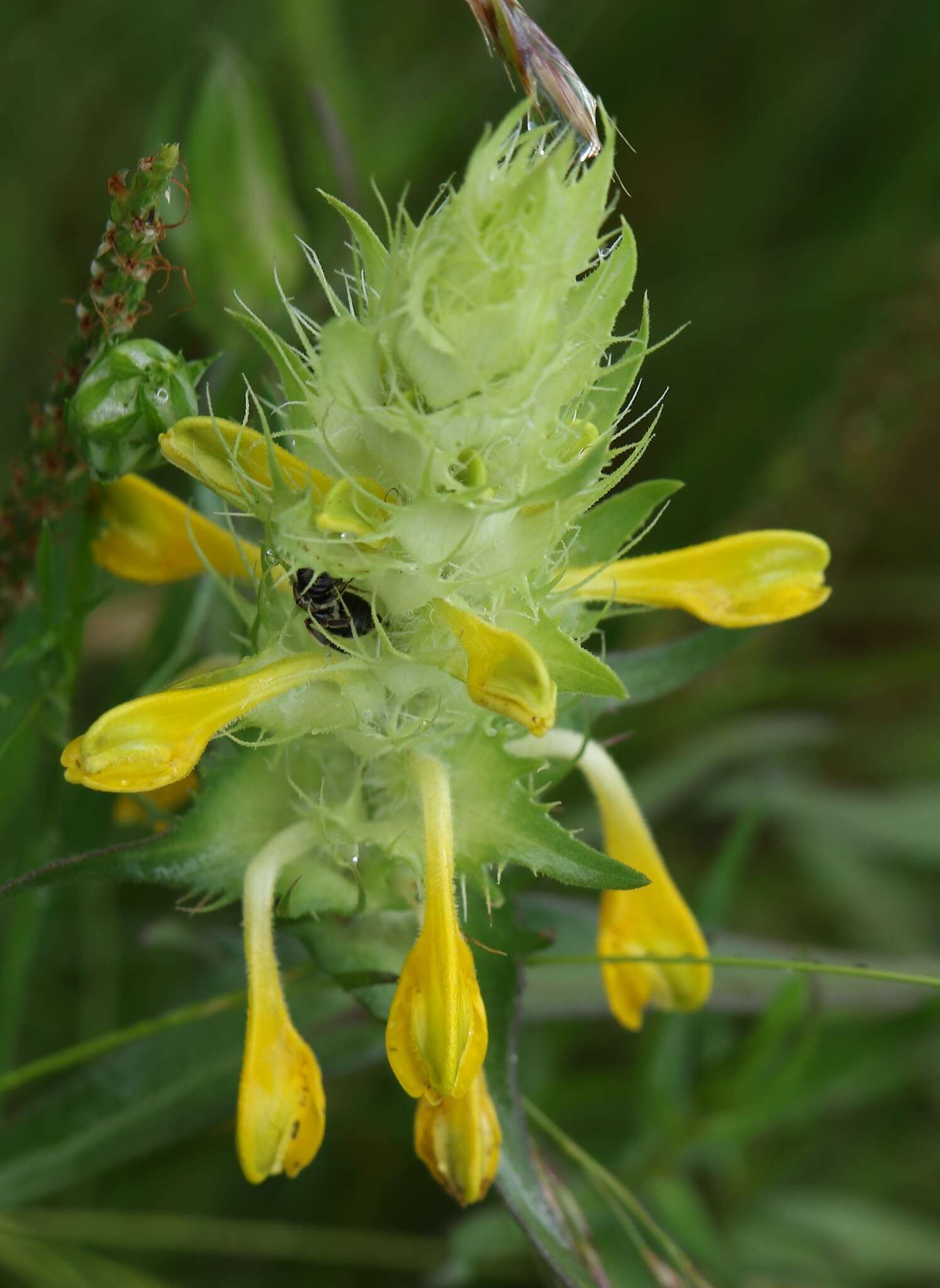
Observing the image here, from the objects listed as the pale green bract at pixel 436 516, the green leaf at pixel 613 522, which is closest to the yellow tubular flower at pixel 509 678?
the pale green bract at pixel 436 516

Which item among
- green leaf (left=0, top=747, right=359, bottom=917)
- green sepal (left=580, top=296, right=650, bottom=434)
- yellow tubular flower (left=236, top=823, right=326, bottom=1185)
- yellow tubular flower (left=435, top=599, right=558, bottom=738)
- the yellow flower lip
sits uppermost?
the yellow flower lip

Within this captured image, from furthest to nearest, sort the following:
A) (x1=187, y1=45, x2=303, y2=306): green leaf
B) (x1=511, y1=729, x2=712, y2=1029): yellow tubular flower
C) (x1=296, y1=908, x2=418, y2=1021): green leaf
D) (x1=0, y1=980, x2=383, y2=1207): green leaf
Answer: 1. (x1=187, y1=45, x2=303, y2=306): green leaf
2. (x1=0, y1=980, x2=383, y2=1207): green leaf
3. (x1=511, y1=729, x2=712, y2=1029): yellow tubular flower
4. (x1=296, y1=908, x2=418, y2=1021): green leaf

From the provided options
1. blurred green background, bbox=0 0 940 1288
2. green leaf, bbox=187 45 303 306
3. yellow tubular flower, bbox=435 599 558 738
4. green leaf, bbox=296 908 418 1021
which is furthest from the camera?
green leaf, bbox=187 45 303 306

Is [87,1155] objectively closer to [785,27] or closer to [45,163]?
[45,163]

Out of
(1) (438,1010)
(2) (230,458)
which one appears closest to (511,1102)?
(1) (438,1010)

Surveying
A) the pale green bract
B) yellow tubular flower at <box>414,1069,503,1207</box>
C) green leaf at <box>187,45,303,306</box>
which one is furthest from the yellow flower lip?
green leaf at <box>187,45,303,306</box>

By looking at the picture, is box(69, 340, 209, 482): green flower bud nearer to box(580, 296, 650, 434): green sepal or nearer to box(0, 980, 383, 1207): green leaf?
box(580, 296, 650, 434): green sepal

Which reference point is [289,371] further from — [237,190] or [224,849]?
[237,190]

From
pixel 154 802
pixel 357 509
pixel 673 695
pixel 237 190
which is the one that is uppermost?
pixel 357 509

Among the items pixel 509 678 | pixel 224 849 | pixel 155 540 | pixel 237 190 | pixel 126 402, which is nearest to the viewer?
pixel 509 678
